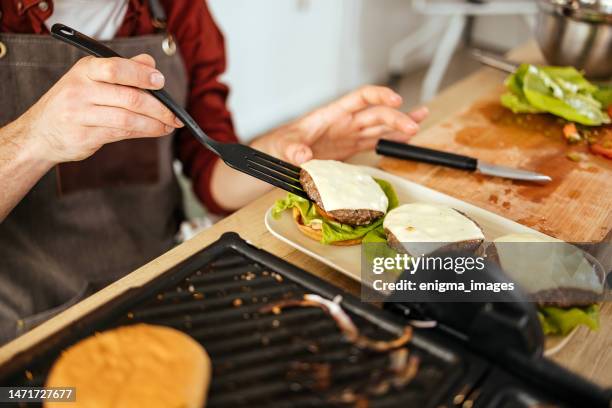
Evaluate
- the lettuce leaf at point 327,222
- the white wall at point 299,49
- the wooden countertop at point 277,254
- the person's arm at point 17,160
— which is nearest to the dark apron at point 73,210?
the person's arm at point 17,160

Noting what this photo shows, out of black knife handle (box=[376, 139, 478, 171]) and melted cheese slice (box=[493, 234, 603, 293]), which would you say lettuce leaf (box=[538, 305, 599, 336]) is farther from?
black knife handle (box=[376, 139, 478, 171])

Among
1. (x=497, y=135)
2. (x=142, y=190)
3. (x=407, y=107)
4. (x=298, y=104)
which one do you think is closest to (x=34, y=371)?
(x=142, y=190)

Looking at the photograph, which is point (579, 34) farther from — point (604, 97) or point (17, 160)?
point (17, 160)

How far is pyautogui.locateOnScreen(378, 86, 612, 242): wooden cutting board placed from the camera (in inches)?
47.5

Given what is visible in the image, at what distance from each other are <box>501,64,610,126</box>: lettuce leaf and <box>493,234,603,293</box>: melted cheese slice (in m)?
0.67

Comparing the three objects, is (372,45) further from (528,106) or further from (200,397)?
(200,397)

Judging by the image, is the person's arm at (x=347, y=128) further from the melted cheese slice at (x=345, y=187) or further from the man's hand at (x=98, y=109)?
the man's hand at (x=98, y=109)

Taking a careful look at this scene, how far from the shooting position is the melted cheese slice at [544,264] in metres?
0.93

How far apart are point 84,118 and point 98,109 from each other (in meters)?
0.03

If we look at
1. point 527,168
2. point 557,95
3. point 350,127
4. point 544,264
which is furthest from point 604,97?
point 544,264

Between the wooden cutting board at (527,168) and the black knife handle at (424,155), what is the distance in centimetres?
2

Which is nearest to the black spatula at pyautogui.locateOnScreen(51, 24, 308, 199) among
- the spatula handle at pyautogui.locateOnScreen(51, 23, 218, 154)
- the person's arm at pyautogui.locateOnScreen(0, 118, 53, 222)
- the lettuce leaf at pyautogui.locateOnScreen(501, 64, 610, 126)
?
the spatula handle at pyautogui.locateOnScreen(51, 23, 218, 154)

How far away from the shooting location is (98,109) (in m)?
1.03

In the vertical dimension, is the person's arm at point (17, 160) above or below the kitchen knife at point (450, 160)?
above
